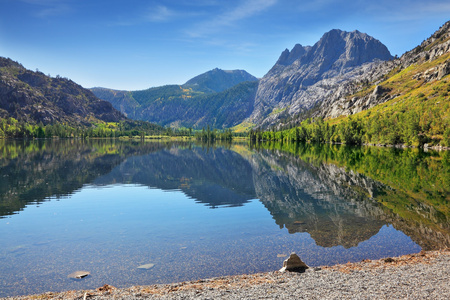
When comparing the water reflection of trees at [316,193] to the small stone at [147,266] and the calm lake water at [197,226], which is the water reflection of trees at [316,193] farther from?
the small stone at [147,266]

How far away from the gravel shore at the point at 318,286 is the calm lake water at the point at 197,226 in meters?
2.27

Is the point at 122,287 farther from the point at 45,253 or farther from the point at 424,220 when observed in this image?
Result: the point at 424,220

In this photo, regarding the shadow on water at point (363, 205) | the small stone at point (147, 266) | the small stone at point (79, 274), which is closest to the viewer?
the small stone at point (79, 274)

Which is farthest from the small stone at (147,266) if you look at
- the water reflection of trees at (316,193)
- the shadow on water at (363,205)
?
the water reflection of trees at (316,193)

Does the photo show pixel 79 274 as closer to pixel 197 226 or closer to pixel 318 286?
pixel 197 226

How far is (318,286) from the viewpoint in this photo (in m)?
14.6

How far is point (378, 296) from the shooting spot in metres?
13.2

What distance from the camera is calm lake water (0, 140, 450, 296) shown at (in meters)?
19.5

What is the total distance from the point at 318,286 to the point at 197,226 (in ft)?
54.7

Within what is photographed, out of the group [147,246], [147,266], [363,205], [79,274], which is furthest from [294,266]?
[363,205]

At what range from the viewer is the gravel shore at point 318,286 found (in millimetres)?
13570

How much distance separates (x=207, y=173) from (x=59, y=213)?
133 feet

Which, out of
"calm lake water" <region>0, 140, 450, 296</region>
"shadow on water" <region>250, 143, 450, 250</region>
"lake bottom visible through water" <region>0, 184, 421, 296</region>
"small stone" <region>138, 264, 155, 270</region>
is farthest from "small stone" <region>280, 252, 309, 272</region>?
"small stone" <region>138, 264, 155, 270</region>

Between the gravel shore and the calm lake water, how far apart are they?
7.45ft
